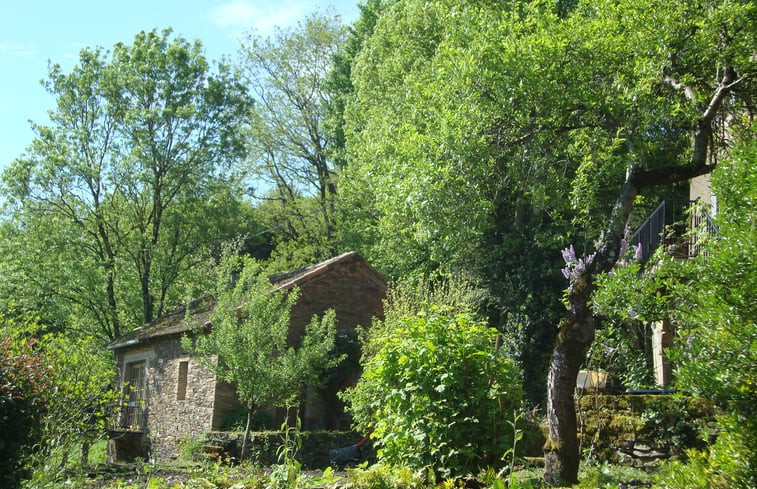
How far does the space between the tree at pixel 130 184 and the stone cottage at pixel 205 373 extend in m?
5.09

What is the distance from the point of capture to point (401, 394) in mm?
7125

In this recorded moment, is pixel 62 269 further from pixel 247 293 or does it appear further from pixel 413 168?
pixel 413 168

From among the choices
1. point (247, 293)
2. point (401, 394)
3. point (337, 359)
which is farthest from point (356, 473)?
point (337, 359)

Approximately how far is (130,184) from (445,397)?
23928 millimetres

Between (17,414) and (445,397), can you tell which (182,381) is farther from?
(445,397)

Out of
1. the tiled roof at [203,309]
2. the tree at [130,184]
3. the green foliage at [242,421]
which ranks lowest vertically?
the green foliage at [242,421]

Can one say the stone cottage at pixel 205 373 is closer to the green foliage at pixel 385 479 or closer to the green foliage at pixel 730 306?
the green foliage at pixel 385 479

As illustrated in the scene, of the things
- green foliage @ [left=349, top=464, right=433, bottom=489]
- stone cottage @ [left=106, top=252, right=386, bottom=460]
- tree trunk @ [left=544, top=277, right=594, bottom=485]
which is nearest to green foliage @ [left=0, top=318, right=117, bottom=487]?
green foliage @ [left=349, top=464, right=433, bottom=489]

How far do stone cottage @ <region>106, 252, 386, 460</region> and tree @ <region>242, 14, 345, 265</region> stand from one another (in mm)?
12439

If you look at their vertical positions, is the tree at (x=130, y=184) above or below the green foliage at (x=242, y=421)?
above

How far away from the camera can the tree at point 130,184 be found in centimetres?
2706

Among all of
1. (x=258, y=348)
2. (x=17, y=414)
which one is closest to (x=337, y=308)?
(x=258, y=348)

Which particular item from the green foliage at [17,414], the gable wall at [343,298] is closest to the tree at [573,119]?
the gable wall at [343,298]

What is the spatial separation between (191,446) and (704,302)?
11.4 meters
